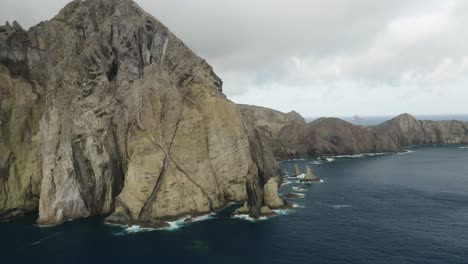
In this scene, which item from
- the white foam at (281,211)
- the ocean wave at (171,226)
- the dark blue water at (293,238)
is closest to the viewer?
the dark blue water at (293,238)

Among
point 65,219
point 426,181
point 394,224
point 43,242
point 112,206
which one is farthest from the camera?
point 426,181

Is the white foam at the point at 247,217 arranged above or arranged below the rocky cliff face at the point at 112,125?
below

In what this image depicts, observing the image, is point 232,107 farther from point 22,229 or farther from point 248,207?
point 22,229

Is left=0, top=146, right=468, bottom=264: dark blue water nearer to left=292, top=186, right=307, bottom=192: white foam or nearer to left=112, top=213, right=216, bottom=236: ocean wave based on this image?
left=112, top=213, right=216, bottom=236: ocean wave

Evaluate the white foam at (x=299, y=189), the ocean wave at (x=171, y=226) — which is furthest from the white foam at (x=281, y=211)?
the white foam at (x=299, y=189)

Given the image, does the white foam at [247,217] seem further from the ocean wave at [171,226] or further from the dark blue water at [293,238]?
the ocean wave at [171,226]

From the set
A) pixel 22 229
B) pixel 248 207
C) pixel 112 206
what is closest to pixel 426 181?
pixel 248 207

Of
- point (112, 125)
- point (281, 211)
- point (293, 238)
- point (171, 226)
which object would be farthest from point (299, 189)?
point (112, 125)

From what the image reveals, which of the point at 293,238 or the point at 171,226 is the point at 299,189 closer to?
the point at 293,238
